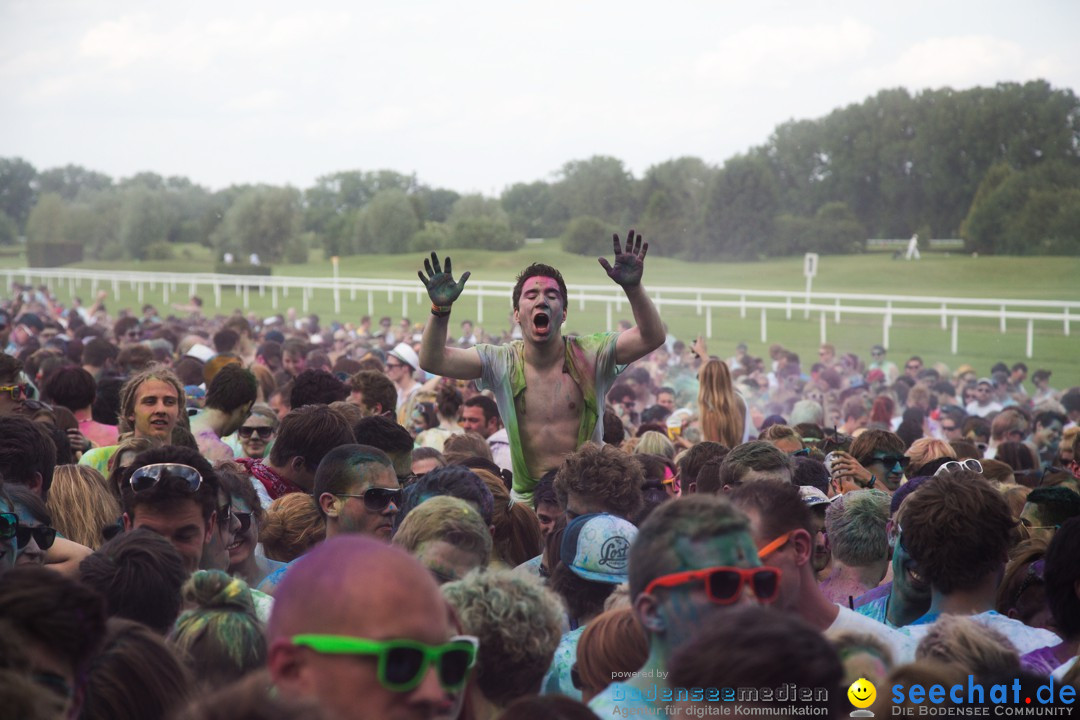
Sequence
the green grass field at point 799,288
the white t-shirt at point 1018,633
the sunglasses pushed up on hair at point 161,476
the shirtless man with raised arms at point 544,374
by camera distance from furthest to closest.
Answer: the green grass field at point 799,288 → the shirtless man with raised arms at point 544,374 → the sunglasses pushed up on hair at point 161,476 → the white t-shirt at point 1018,633

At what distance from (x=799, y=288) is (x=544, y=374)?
40408 mm

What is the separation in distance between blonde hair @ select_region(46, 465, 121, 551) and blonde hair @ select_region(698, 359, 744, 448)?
465cm

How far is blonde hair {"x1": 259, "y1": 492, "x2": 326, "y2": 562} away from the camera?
5.38m

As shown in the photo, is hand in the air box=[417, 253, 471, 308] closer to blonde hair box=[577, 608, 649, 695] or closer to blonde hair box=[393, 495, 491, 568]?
blonde hair box=[393, 495, 491, 568]

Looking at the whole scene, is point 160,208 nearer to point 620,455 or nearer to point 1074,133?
point 1074,133

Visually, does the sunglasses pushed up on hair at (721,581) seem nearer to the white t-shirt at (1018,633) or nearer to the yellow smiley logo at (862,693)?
the yellow smiley logo at (862,693)

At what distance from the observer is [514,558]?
5.43 meters

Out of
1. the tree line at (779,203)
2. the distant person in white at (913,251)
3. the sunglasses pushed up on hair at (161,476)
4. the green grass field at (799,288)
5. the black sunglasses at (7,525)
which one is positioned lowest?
the green grass field at (799,288)

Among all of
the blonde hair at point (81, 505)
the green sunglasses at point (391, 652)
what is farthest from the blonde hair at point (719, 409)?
the green sunglasses at point (391, 652)

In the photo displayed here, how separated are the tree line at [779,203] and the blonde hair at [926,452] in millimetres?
40147

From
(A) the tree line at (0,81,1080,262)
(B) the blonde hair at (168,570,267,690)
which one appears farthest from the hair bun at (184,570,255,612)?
(A) the tree line at (0,81,1080,262)

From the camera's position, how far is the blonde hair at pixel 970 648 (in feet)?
9.92

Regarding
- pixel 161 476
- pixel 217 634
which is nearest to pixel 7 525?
pixel 161 476

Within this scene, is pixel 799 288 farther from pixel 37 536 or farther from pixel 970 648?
pixel 970 648
